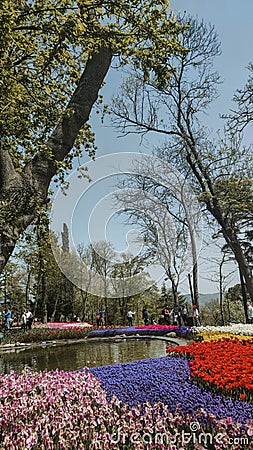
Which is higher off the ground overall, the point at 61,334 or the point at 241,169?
the point at 241,169

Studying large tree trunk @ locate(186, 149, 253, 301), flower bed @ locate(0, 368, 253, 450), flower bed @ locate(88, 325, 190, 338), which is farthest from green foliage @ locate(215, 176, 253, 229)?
flower bed @ locate(0, 368, 253, 450)

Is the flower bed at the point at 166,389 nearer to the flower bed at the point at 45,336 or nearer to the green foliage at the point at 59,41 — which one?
the green foliage at the point at 59,41

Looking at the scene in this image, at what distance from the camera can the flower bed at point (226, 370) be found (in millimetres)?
4230

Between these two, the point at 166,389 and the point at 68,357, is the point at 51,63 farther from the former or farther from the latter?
the point at 68,357

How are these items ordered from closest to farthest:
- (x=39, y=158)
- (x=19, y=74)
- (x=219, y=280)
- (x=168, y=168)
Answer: (x=39, y=158) → (x=19, y=74) → (x=168, y=168) → (x=219, y=280)

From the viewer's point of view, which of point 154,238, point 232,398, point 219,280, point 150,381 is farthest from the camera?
point 219,280

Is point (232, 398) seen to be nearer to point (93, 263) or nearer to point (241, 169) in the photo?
point (241, 169)

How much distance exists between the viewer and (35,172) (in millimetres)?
5020

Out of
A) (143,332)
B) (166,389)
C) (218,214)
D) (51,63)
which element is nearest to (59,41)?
(51,63)

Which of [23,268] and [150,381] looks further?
[23,268]

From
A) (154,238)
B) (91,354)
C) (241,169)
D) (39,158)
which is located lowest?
(91,354)

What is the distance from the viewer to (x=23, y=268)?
31.9 meters

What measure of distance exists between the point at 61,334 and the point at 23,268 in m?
16.4

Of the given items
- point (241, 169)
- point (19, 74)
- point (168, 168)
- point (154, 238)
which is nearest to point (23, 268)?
point (154, 238)
